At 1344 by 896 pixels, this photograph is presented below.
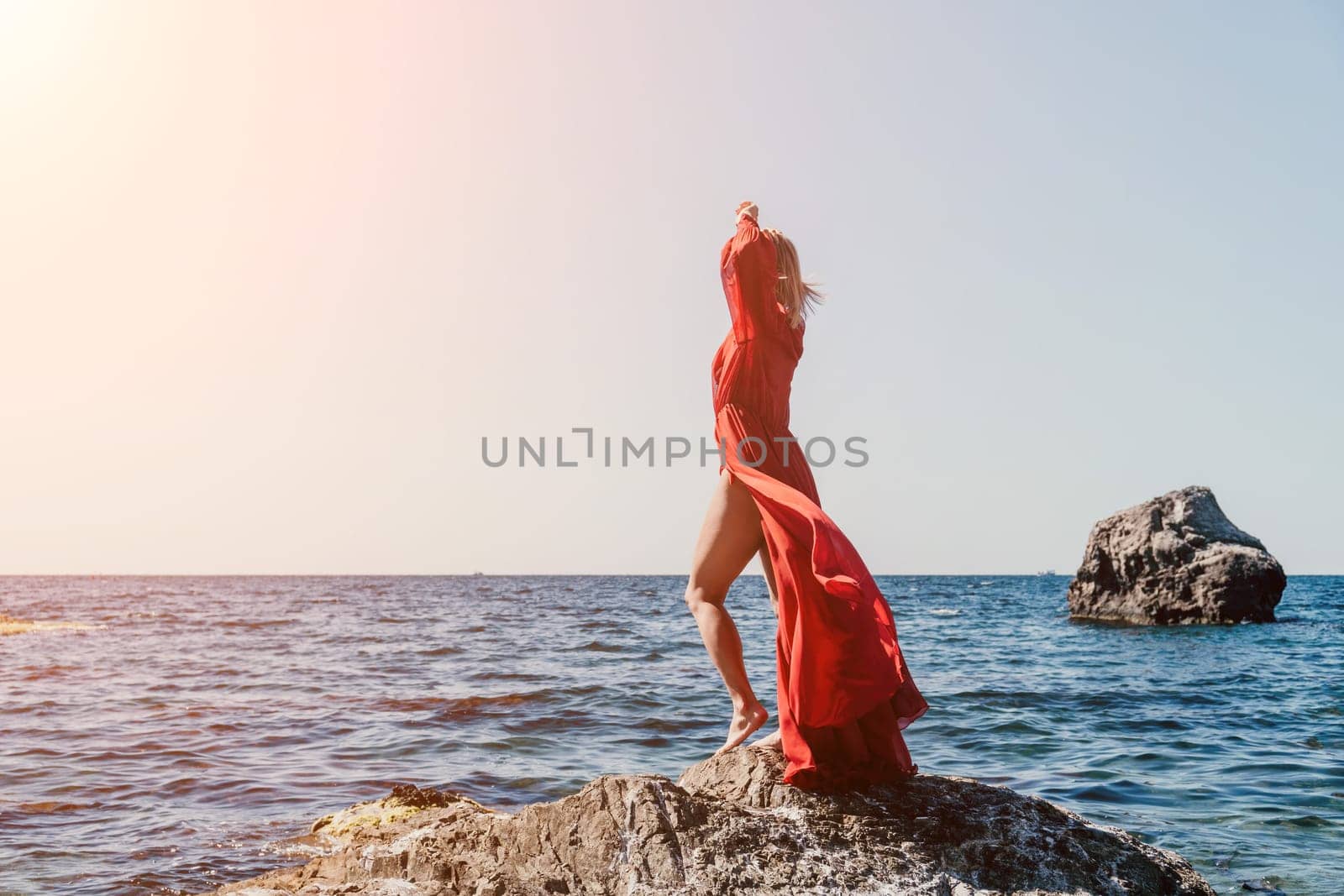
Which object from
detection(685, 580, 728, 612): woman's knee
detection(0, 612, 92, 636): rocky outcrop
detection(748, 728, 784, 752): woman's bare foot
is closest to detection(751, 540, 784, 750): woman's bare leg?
detection(748, 728, 784, 752): woman's bare foot

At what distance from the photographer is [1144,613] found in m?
28.2

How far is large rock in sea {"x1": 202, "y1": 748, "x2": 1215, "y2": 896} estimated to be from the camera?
3.60 metres

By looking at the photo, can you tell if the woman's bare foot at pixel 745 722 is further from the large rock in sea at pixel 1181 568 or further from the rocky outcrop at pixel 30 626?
the rocky outcrop at pixel 30 626

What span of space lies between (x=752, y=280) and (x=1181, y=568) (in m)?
27.8

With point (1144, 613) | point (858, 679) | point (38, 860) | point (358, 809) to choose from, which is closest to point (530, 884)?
point (858, 679)

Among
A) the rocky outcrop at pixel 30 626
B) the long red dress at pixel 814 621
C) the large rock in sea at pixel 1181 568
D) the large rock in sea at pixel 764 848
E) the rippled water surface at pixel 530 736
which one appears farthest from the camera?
the large rock in sea at pixel 1181 568

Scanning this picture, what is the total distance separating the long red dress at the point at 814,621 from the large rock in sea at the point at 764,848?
0.61ft

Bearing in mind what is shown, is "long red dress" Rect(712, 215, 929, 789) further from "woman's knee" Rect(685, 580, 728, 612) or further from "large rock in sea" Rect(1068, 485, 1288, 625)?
"large rock in sea" Rect(1068, 485, 1288, 625)

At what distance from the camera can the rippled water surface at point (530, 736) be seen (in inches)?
269

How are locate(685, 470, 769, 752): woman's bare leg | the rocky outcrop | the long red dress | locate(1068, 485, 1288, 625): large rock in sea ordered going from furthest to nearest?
locate(1068, 485, 1288, 625): large rock in sea
the rocky outcrop
locate(685, 470, 769, 752): woman's bare leg
the long red dress

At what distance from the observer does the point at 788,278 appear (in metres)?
4.61

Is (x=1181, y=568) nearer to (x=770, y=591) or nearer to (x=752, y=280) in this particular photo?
(x=770, y=591)

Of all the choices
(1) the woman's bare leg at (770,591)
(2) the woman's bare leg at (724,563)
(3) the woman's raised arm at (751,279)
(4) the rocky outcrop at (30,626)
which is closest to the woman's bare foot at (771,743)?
(1) the woman's bare leg at (770,591)

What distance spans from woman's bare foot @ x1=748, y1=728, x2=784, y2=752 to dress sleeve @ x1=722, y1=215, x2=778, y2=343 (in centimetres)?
193
